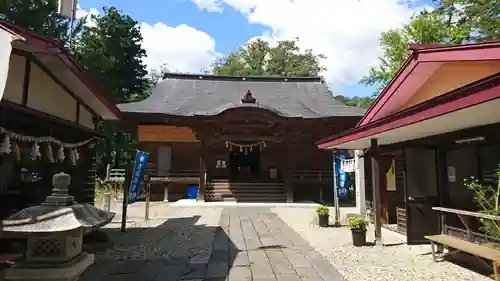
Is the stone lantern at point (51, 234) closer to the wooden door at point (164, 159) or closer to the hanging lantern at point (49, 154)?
the hanging lantern at point (49, 154)

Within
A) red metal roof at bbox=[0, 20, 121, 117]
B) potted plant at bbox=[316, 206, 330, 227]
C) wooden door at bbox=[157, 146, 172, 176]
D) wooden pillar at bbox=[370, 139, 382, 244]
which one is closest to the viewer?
red metal roof at bbox=[0, 20, 121, 117]

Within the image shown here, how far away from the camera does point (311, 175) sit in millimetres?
14703

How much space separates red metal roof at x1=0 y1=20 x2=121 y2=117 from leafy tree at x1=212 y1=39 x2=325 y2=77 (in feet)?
84.8

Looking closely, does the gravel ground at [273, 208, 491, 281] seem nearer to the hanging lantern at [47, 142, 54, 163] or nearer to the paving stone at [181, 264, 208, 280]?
the paving stone at [181, 264, 208, 280]

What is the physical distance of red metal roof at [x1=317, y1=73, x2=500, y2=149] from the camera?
2.98m

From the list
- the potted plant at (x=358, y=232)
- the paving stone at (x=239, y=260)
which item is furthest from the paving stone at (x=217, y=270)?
the potted plant at (x=358, y=232)

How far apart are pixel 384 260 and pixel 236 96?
44.8 feet

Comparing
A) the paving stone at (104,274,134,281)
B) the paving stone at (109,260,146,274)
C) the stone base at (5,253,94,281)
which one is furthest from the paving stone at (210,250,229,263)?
the stone base at (5,253,94,281)

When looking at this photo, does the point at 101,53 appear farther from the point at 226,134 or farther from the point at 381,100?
the point at 381,100

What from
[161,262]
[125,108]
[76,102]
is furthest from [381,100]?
[125,108]

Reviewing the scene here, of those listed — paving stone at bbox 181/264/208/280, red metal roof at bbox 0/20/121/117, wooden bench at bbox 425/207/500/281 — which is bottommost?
paving stone at bbox 181/264/208/280

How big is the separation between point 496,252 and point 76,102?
6.86 metres

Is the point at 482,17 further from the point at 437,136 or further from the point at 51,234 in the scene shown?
the point at 51,234

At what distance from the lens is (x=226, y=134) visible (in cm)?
1407
